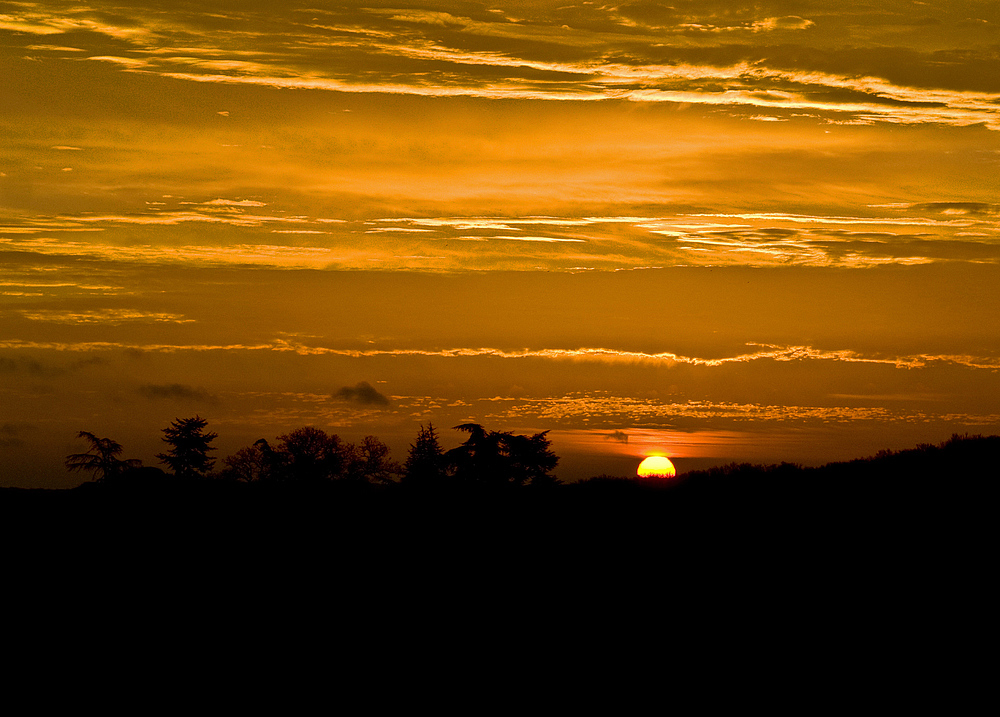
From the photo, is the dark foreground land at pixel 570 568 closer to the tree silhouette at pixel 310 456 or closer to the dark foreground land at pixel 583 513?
the dark foreground land at pixel 583 513

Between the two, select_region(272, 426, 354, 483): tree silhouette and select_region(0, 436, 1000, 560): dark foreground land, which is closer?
select_region(0, 436, 1000, 560): dark foreground land

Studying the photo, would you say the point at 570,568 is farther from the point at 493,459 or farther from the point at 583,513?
the point at 493,459

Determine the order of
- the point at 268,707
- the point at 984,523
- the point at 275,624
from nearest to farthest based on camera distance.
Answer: the point at 268,707 → the point at 275,624 → the point at 984,523

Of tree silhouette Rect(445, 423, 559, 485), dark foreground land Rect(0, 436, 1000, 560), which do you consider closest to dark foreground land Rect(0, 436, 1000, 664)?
dark foreground land Rect(0, 436, 1000, 560)

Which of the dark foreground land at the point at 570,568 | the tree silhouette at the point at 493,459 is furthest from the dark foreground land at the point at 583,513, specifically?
the tree silhouette at the point at 493,459

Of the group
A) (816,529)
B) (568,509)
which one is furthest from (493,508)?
(816,529)

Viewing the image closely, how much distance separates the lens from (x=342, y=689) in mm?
14844

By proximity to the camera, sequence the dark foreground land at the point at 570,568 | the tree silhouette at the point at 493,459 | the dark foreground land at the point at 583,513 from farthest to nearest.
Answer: the tree silhouette at the point at 493,459 < the dark foreground land at the point at 583,513 < the dark foreground land at the point at 570,568

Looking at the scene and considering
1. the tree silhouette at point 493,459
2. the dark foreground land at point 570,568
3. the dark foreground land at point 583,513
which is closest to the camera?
the dark foreground land at point 570,568

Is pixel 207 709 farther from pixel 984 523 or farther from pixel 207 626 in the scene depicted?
pixel 984 523

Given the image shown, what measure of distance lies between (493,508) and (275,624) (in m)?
8.90

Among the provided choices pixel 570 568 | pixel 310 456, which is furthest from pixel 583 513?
pixel 310 456

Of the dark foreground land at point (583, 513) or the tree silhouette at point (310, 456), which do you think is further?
the tree silhouette at point (310, 456)

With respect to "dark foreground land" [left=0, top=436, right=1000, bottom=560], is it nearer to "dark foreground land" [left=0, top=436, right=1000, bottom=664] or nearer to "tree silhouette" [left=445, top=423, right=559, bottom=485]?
"dark foreground land" [left=0, top=436, right=1000, bottom=664]
